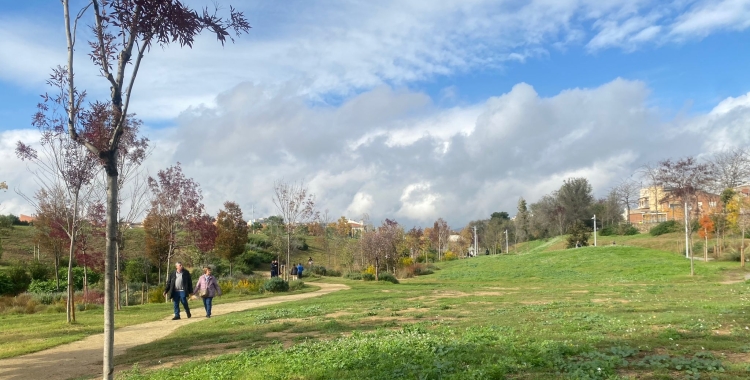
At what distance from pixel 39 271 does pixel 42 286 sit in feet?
12.0

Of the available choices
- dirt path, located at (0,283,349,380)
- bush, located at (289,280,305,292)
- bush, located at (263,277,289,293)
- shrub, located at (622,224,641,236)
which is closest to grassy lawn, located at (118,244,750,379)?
dirt path, located at (0,283,349,380)

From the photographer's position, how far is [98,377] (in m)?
8.41

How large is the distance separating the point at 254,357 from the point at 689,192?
30040 mm

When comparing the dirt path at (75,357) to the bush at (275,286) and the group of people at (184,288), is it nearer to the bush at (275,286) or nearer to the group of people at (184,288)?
the group of people at (184,288)

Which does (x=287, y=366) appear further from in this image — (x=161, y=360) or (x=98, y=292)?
→ (x=98, y=292)

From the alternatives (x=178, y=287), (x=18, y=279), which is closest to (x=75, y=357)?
(x=178, y=287)

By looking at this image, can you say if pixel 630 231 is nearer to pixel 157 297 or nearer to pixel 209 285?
pixel 157 297

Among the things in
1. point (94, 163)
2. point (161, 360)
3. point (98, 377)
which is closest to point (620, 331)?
point (161, 360)

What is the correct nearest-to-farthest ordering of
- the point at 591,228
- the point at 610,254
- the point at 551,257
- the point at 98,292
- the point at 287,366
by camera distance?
1. the point at 287,366
2. the point at 98,292
3. the point at 610,254
4. the point at 551,257
5. the point at 591,228

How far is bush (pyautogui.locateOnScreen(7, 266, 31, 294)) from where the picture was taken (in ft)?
96.7

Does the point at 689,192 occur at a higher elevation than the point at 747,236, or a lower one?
higher

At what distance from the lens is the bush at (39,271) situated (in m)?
32.2

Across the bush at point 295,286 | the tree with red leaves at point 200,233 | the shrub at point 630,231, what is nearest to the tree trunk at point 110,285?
the bush at point 295,286

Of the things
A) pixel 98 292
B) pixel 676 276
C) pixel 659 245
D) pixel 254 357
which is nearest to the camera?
pixel 254 357
